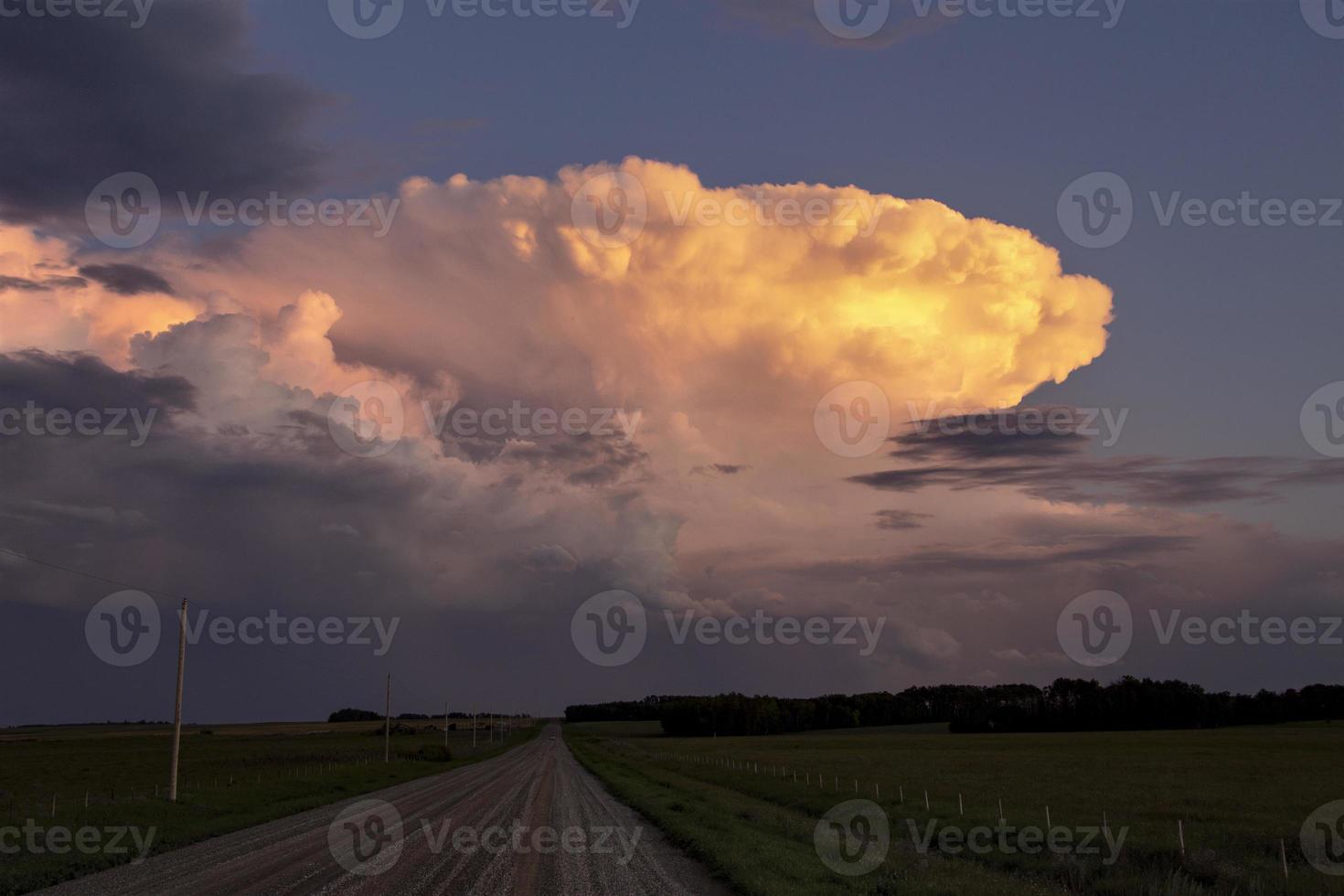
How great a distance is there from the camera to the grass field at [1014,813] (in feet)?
67.6

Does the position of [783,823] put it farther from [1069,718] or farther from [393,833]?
[1069,718]

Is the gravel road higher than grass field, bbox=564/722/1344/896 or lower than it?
higher

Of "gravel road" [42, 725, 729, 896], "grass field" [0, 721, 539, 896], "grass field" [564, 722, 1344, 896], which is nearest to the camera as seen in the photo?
"gravel road" [42, 725, 729, 896]

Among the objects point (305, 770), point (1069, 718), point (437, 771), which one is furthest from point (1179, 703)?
point (305, 770)

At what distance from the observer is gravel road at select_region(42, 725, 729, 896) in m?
19.5

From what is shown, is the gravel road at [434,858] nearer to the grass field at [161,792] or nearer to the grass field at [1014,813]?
the grass field at [161,792]

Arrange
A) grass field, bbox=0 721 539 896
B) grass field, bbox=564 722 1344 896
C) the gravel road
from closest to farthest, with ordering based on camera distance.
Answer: the gravel road < grass field, bbox=564 722 1344 896 < grass field, bbox=0 721 539 896

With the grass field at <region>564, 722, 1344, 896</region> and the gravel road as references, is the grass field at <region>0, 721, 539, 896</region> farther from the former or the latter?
the grass field at <region>564, 722, 1344, 896</region>

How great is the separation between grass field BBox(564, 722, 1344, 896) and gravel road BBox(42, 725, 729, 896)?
149cm

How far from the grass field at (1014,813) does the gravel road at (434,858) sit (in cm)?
149

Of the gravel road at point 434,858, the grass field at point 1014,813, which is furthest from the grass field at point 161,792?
the grass field at point 1014,813

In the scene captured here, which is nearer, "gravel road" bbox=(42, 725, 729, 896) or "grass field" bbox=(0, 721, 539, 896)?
"gravel road" bbox=(42, 725, 729, 896)

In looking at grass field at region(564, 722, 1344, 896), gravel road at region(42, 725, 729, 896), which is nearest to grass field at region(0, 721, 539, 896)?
gravel road at region(42, 725, 729, 896)

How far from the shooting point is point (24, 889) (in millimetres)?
20297
